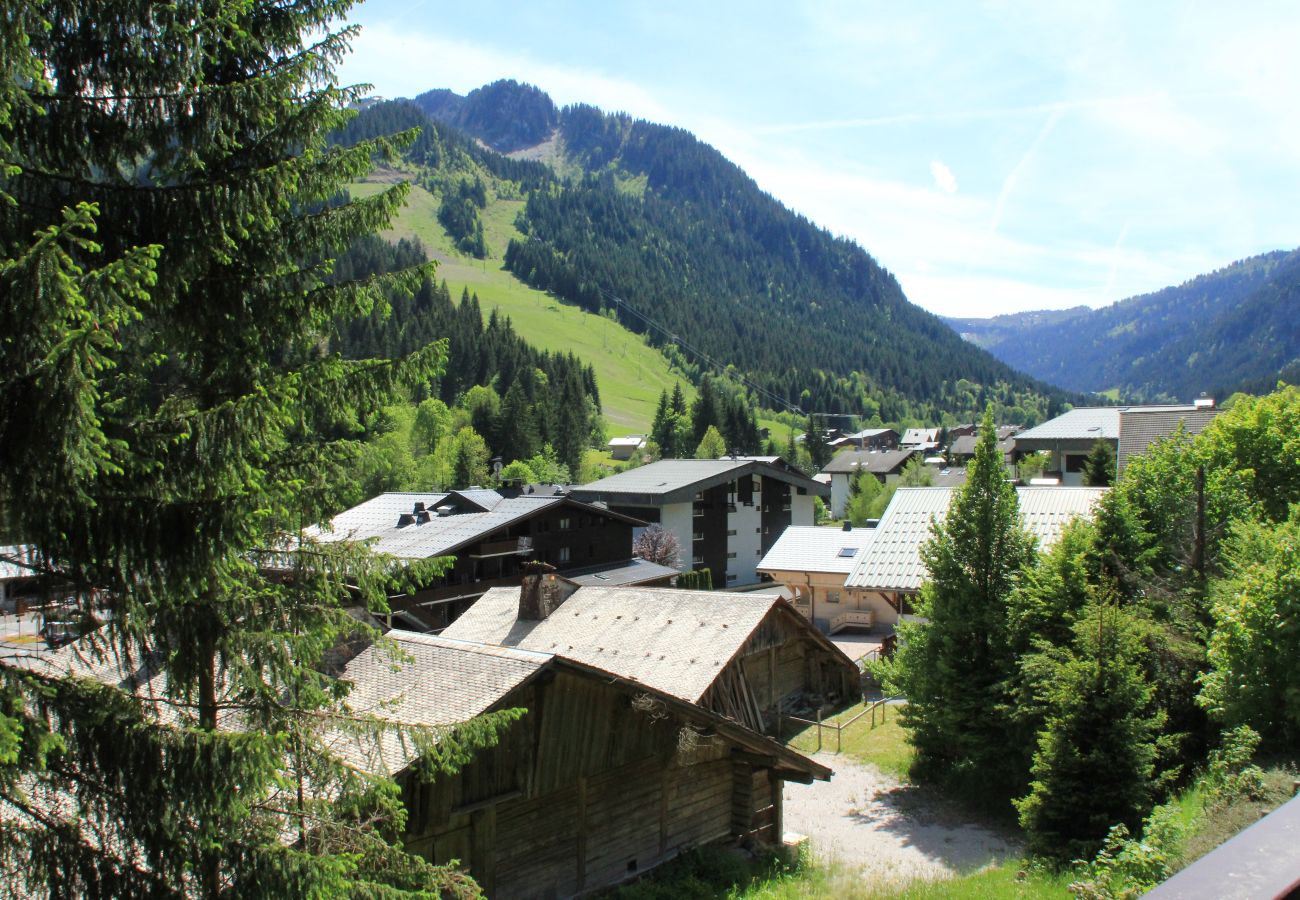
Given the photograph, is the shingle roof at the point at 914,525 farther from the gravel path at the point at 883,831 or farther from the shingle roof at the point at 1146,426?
the gravel path at the point at 883,831

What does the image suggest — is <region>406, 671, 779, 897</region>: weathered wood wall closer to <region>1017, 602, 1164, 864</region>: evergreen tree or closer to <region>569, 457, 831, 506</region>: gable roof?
<region>1017, 602, 1164, 864</region>: evergreen tree

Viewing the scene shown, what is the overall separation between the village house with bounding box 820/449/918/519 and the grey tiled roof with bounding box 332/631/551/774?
8240 cm

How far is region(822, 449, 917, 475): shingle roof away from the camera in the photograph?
97062 millimetres

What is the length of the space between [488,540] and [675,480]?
18.8 m

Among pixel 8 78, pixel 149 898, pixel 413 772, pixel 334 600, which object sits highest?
pixel 8 78

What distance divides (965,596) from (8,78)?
2045 cm

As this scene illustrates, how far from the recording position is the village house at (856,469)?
96.0 m

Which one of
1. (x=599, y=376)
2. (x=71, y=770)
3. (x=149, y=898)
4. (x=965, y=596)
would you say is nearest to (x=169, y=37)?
(x=71, y=770)

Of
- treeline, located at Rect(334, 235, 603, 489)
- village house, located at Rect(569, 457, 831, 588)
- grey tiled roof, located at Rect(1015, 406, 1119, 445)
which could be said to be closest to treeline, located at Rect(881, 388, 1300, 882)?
village house, located at Rect(569, 457, 831, 588)

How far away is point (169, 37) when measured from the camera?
7.18 meters

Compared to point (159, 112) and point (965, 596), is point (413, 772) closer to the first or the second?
point (159, 112)

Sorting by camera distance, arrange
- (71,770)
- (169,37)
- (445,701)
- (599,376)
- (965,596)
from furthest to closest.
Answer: (599,376)
(965,596)
(445,701)
(169,37)
(71,770)

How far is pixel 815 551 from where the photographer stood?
44.7m

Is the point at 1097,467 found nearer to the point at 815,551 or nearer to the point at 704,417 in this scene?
the point at 815,551
